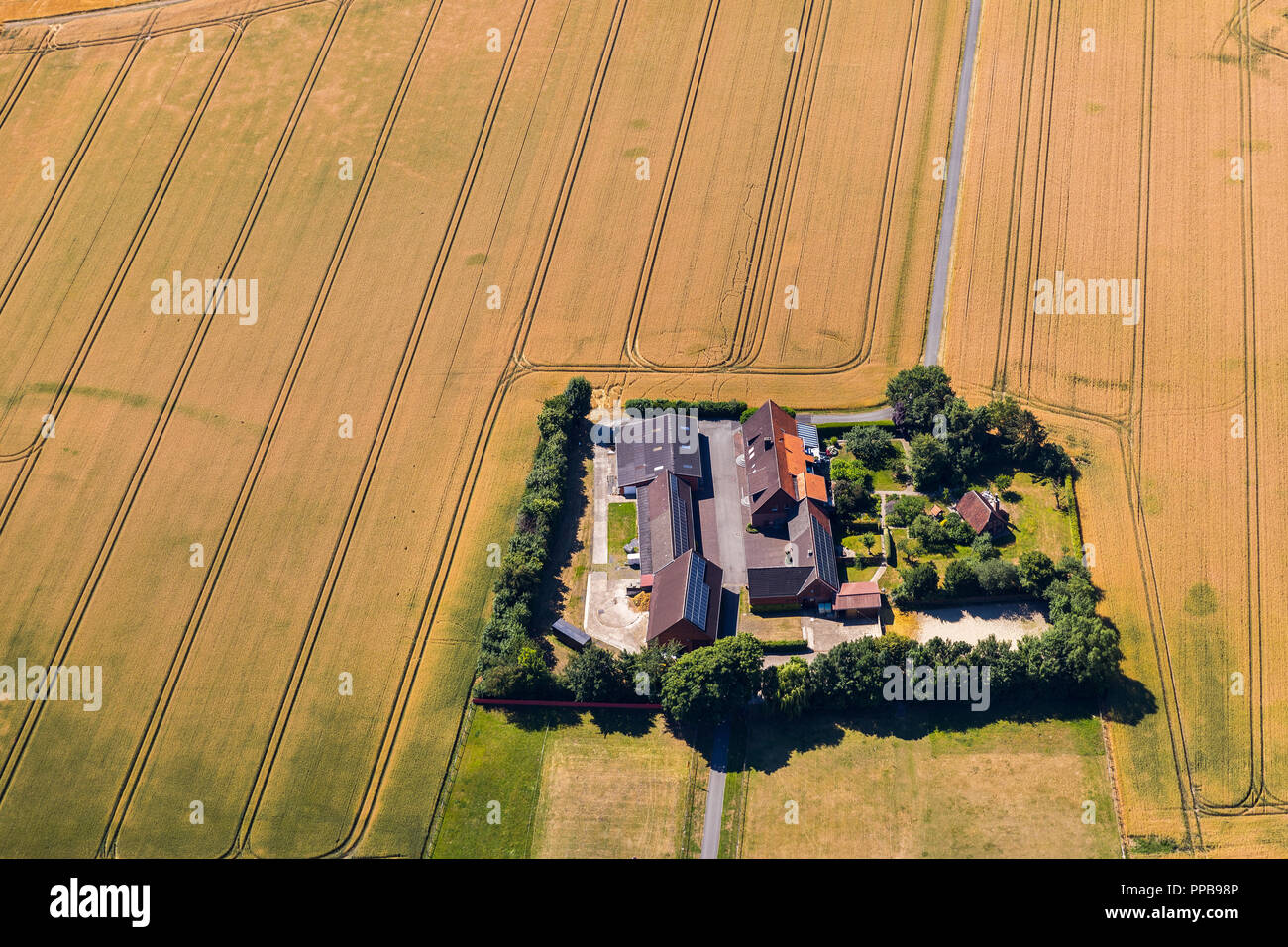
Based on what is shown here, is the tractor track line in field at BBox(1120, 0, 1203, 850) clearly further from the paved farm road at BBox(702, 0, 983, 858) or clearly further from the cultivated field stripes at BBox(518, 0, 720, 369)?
the cultivated field stripes at BBox(518, 0, 720, 369)

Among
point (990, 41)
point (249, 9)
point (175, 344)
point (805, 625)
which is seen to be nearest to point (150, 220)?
point (175, 344)

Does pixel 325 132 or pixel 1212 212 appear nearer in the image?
pixel 1212 212

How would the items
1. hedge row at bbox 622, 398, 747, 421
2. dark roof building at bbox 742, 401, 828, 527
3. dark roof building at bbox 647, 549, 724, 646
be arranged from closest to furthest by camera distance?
dark roof building at bbox 647, 549, 724, 646
dark roof building at bbox 742, 401, 828, 527
hedge row at bbox 622, 398, 747, 421

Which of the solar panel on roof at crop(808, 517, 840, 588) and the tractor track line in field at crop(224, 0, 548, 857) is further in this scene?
the solar panel on roof at crop(808, 517, 840, 588)

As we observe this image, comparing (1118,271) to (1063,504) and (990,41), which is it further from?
(990,41)

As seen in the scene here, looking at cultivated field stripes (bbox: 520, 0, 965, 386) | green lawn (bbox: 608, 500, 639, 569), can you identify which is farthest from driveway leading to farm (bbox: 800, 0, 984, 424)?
green lawn (bbox: 608, 500, 639, 569)

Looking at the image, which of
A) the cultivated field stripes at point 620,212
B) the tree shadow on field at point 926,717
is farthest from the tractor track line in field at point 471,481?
the tree shadow on field at point 926,717

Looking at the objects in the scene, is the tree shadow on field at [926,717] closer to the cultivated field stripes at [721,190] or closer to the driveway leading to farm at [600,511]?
the driveway leading to farm at [600,511]
